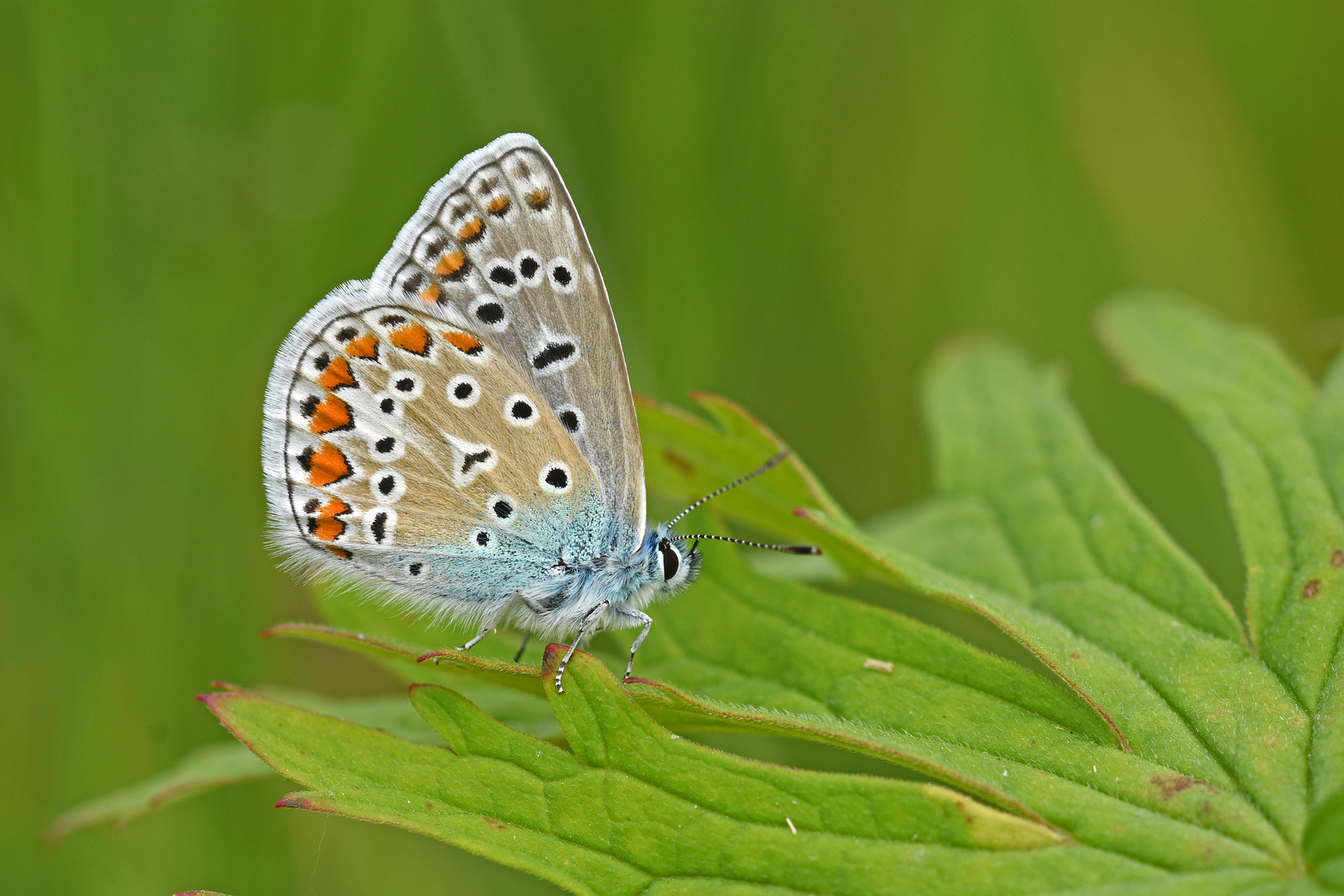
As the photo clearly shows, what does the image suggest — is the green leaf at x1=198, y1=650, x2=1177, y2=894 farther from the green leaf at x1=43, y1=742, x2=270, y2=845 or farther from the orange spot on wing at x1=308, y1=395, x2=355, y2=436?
the orange spot on wing at x1=308, y1=395, x2=355, y2=436

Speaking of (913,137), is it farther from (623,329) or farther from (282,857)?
(282,857)

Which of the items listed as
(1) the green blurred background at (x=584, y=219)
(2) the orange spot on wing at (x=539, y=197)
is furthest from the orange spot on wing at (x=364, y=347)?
(1) the green blurred background at (x=584, y=219)

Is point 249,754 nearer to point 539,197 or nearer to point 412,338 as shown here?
point 412,338

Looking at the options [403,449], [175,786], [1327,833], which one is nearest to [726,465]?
[403,449]

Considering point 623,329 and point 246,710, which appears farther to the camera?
point 623,329

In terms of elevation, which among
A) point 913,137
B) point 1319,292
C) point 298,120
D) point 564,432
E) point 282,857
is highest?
point 298,120

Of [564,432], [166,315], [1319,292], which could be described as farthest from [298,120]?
[1319,292]

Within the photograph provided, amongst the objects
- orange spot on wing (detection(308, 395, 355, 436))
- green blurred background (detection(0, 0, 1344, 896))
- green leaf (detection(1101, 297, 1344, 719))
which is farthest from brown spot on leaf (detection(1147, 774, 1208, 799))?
green blurred background (detection(0, 0, 1344, 896))
